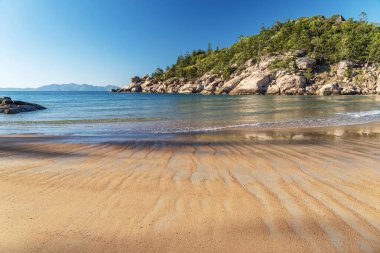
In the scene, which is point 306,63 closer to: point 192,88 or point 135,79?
point 192,88

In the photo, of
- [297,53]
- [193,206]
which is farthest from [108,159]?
[297,53]

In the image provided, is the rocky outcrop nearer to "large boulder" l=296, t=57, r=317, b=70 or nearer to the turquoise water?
"large boulder" l=296, t=57, r=317, b=70

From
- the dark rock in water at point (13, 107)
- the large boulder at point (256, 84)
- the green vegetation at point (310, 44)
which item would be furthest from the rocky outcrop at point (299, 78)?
the dark rock in water at point (13, 107)

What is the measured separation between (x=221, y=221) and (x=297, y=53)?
12119 centimetres

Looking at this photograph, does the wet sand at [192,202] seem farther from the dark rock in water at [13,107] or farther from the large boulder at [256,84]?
the large boulder at [256,84]

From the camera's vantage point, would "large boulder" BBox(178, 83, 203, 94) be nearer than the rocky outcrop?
No

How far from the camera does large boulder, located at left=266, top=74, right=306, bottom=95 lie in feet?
297

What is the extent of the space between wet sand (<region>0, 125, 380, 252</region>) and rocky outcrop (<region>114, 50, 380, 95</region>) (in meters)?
83.3

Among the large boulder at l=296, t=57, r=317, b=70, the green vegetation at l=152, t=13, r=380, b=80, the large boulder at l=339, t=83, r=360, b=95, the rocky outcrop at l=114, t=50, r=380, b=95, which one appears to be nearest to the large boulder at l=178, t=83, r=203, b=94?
the rocky outcrop at l=114, t=50, r=380, b=95

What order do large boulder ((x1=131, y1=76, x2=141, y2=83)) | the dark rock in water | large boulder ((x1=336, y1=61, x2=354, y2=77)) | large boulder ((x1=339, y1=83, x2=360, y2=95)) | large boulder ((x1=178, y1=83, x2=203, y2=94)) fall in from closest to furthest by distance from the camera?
the dark rock in water
large boulder ((x1=339, y1=83, x2=360, y2=95))
large boulder ((x1=336, y1=61, x2=354, y2=77))
large boulder ((x1=178, y1=83, x2=203, y2=94))
large boulder ((x1=131, y1=76, x2=141, y2=83))

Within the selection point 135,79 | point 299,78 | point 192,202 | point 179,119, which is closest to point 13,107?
point 179,119

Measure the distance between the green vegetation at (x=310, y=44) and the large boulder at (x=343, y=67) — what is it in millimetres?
4732

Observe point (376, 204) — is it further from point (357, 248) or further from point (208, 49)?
point (208, 49)

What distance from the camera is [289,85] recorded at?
91875 millimetres
